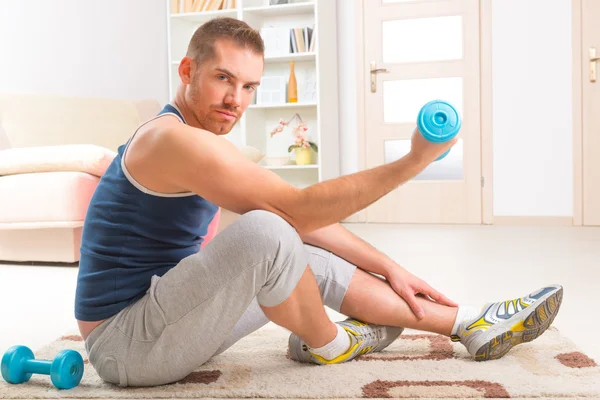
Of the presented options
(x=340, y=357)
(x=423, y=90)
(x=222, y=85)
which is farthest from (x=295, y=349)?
(x=423, y=90)

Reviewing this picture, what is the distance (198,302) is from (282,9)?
183 inches

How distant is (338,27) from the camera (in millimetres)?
5848

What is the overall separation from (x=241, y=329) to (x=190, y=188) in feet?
1.30

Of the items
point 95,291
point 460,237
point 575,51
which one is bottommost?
point 460,237

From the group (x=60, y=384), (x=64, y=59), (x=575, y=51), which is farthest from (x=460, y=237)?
(x=60, y=384)

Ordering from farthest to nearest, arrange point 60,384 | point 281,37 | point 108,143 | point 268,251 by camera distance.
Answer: point 281,37 < point 108,143 < point 60,384 < point 268,251

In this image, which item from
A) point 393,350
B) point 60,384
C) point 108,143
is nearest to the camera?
point 60,384

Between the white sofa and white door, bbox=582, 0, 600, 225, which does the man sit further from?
white door, bbox=582, 0, 600, 225

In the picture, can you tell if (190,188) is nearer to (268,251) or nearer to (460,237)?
(268,251)

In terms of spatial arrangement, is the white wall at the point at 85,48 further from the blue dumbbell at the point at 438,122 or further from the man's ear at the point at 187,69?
the blue dumbbell at the point at 438,122

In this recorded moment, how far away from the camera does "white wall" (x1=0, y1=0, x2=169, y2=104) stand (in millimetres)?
4570

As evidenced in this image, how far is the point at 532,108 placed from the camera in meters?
5.29

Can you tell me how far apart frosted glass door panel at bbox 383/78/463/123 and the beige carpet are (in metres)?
3.93

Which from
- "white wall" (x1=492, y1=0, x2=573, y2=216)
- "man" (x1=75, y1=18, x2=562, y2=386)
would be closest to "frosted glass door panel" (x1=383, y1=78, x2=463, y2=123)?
"white wall" (x1=492, y1=0, x2=573, y2=216)
